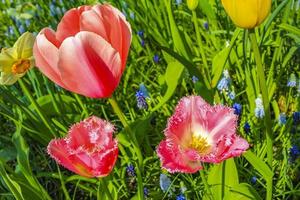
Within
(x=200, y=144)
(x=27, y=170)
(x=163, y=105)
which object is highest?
(x=200, y=144)

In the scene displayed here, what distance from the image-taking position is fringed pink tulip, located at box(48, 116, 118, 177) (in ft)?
3.06

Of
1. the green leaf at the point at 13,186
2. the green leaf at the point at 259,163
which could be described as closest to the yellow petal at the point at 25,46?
the green leaf at the point at 13,186

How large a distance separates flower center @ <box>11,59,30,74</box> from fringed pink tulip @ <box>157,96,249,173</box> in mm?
427

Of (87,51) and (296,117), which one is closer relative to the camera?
(87,51)

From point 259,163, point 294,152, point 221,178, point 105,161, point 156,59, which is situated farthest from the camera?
point 156,59

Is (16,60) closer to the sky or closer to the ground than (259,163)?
closer to the sky

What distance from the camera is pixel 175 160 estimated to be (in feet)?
3.09

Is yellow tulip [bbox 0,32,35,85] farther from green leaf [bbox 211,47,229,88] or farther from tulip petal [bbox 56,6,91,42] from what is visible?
green leaf [bbox 211,47,229,88]

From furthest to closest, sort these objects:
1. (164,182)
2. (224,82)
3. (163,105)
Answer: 1. (163,105)
2. (224,82)
3. (164,182)

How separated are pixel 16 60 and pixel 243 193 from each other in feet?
1.76

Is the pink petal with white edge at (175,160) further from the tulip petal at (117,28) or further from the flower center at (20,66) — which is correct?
the flower center at (20,66)

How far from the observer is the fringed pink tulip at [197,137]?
95 centimetres

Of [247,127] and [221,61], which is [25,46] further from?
[247,127]

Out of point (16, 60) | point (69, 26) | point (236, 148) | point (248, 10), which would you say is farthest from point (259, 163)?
point (16, 60)
